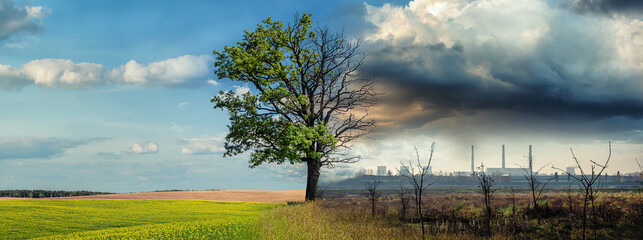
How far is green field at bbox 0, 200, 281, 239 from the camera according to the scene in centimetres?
1733

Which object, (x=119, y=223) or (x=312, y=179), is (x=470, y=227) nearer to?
(x=312, y=179)

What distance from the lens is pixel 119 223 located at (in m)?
22.8

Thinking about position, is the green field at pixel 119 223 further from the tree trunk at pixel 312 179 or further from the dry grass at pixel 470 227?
the tree trunk at pixel 312 179

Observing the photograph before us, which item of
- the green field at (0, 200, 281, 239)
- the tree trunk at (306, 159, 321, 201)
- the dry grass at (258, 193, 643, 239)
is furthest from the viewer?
the tree trunk at (306, 159, 321, 201)

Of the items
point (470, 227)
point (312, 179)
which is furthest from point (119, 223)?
point (470, 227)

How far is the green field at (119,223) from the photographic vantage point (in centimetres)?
1733

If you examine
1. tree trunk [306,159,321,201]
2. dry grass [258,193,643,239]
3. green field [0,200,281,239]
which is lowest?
green field [0,200,281,239]

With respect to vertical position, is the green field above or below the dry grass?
below

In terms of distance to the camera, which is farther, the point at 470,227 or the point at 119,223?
the point at 119,223

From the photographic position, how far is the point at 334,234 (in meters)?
13.8

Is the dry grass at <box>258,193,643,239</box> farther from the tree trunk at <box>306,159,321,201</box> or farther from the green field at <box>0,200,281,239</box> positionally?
the tree trunk at <box>306,159,321,201</box>

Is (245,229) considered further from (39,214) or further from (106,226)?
(39,214)

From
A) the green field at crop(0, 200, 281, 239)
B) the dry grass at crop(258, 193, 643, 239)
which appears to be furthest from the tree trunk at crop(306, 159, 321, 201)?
the dry grass at crop(258, 193, 643, 239)

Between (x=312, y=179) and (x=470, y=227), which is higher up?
(x=312, y=179)
